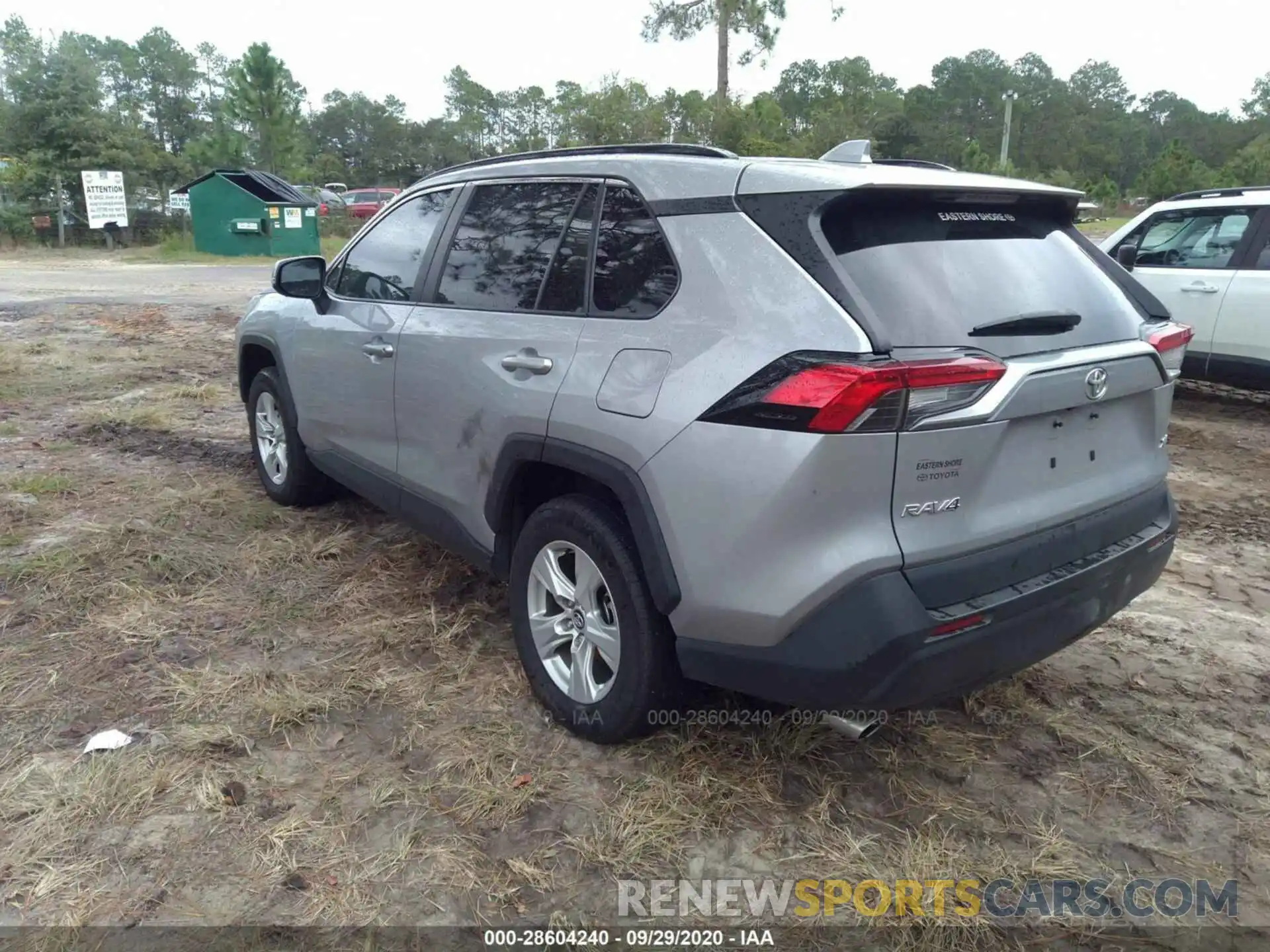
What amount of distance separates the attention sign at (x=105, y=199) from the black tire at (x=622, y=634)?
105 feet

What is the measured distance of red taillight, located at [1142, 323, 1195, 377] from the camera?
290 cm

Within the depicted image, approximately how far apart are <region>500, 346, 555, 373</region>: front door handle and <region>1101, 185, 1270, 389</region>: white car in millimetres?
6085

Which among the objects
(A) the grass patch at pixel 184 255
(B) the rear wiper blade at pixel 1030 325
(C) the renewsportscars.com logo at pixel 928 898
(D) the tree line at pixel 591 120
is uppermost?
(D) the tree line at pixel 591 120

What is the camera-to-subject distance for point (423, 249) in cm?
383

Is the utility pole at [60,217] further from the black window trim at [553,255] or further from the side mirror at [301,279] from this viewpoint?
the black window trim at [553,255]

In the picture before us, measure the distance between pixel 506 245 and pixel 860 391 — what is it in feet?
5.46

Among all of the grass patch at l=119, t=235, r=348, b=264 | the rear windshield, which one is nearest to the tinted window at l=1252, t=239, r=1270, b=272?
the rear windshield

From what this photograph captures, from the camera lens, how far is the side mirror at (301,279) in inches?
173

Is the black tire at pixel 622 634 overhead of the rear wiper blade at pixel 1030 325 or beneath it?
beneath

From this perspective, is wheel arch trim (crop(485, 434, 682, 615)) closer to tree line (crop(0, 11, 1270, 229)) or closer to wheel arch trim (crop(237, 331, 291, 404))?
wheel arch trim (crop(237, 331, 291, 404))

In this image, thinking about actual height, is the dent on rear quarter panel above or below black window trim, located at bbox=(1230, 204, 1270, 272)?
below

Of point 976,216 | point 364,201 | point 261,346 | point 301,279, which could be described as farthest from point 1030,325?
point 364,201

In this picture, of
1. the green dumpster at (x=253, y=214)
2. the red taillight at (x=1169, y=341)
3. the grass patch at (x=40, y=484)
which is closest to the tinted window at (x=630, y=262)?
the red taillight at (x=1169, y=341)

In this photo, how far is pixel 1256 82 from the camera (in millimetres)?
96188
